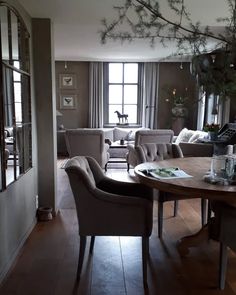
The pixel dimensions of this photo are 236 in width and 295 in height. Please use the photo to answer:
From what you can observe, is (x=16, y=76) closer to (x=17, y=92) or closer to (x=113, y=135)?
(x=17, y=92)

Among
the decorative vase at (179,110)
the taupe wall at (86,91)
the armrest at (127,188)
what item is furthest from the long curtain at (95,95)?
the armrest at (127,188)

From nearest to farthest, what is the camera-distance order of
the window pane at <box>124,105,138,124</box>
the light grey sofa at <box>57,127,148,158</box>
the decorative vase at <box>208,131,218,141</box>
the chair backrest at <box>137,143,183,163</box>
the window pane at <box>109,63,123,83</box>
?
the chair backrest at <box>137,143,183,163</box>, the decorative vase at <box>208,131,218,141</box>, the light grey sofa at <box>57,127,148,158</box>, the window pane at <box>109,63,123,83</box>, the window pane at <box>124,105,138,124</box>

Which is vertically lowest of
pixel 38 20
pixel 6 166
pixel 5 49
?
pixel 6 166

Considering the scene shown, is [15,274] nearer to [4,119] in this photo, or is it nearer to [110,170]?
[4,119]

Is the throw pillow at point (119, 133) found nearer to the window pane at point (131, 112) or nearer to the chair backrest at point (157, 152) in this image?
the window pane at point (131, 112)

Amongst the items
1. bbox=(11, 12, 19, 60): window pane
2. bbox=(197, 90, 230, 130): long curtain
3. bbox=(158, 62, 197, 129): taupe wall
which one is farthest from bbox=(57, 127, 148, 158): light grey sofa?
bbox=(11, 12, 19, 60): window pane

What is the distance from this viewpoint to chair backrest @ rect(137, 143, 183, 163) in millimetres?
3416

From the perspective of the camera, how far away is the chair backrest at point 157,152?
11.2ft

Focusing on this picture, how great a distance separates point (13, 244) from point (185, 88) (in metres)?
6.72

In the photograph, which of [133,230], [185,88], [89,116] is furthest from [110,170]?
[133,230]

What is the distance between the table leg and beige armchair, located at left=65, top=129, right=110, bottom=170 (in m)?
3.30

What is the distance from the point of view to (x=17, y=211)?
2682mm

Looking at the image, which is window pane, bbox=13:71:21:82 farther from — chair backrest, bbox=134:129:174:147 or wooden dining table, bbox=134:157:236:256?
chair backrest, bbox=134:129:174:147

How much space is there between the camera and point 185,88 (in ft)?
26.8
